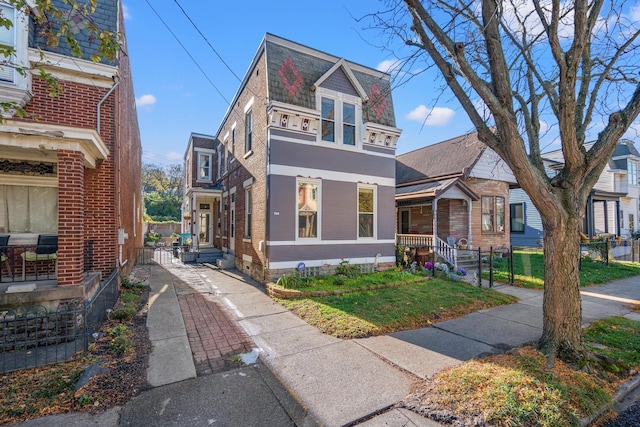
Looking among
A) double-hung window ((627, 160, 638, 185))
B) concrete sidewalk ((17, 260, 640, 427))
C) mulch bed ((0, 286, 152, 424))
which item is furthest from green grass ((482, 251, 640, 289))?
double-hung window ((627, 160, 638, 185))

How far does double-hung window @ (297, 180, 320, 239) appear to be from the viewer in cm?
1007

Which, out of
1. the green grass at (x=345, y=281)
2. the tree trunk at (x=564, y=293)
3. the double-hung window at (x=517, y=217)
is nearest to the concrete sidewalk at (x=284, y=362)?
the tree trunk at (x=564, y=293)

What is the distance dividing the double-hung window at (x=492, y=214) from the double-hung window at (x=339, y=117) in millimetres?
9553

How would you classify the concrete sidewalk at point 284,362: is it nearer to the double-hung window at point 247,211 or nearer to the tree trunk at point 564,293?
the tree trunk at point 564,293

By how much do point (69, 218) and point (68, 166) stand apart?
0.99m

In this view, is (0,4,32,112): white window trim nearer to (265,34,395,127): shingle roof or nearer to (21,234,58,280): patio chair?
(21,234,58,280): patio chair

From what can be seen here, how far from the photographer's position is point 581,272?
480 inches

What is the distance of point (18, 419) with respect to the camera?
126 inches

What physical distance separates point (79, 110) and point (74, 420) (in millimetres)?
6989

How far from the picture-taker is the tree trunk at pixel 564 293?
14.3ft

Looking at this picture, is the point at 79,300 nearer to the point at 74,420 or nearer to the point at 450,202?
the point at 74,420

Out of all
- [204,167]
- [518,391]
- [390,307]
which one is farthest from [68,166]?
[204,167]

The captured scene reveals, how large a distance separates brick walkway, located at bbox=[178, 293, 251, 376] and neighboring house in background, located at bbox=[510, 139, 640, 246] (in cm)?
2086

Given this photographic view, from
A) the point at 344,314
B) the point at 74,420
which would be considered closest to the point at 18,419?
the point at 74,420
